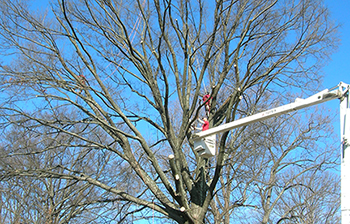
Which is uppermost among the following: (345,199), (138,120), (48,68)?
(48,68)

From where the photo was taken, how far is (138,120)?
9.40 metres

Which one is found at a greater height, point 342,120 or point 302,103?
point 302,103

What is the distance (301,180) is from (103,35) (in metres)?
11.2

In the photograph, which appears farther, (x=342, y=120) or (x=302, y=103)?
(x=302, y=103)

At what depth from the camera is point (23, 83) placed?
8266 millimetres

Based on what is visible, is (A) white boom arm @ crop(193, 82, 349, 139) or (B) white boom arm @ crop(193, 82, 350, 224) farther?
(A) white boom arm @ crop(193, 82, 349, 139)

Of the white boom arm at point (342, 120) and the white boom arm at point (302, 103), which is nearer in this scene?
the white boom arm at point (342, 120)

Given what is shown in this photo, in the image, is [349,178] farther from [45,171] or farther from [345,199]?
[45,171]

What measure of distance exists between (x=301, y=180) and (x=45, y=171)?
1169 cm

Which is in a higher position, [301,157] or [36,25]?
[36,25]

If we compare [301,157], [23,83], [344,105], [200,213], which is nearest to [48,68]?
[23,83]

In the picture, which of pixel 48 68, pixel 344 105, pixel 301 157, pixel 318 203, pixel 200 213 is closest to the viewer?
pixel 344 105

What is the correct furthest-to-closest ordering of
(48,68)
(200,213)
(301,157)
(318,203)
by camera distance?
1. (318,203)
2. (301,157)
3. (48,68)
4. (200,213)

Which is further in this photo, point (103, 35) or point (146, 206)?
point (103, 35)
